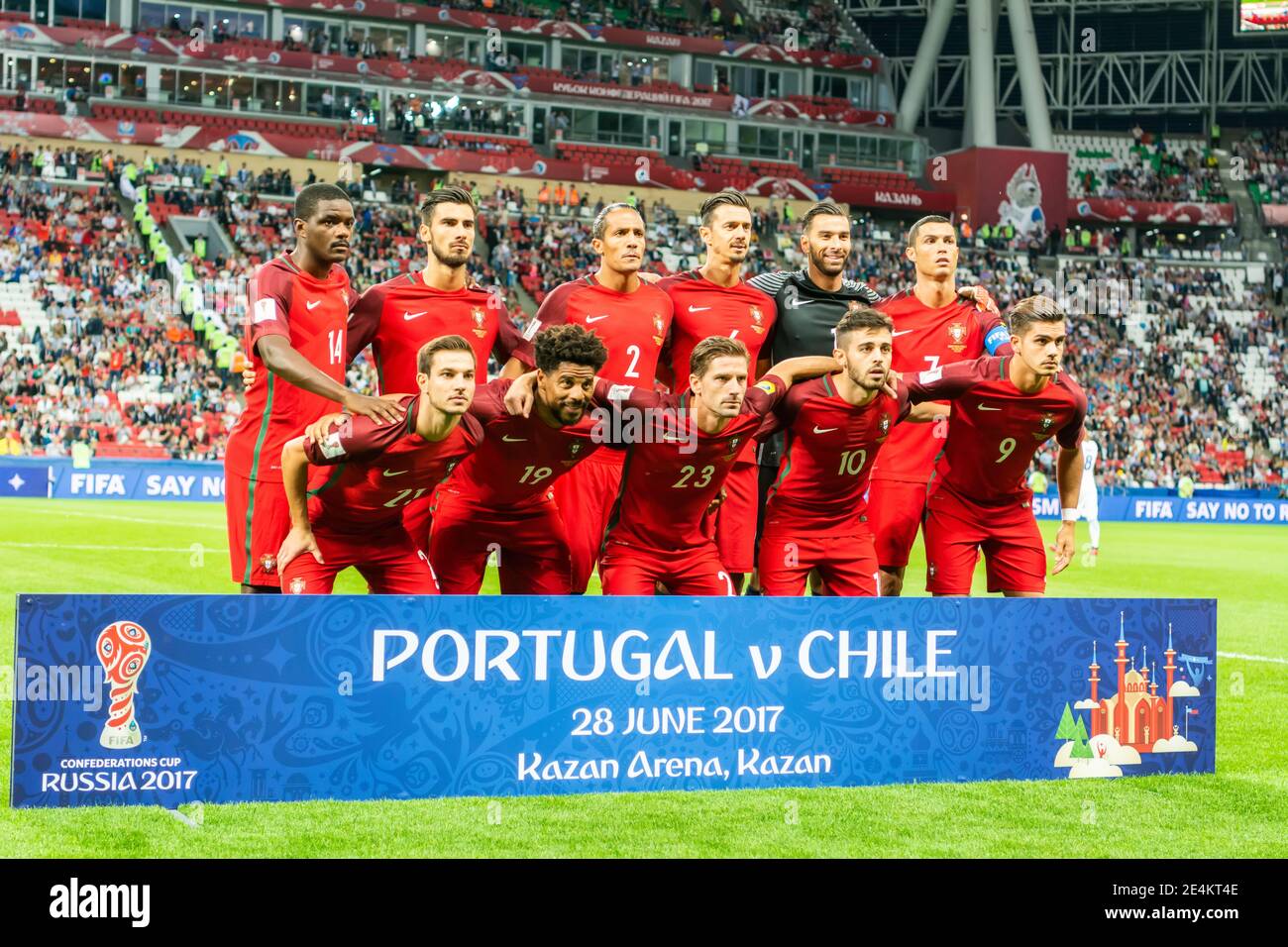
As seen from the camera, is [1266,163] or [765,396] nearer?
[765,396]

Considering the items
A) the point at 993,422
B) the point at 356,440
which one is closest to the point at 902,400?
the point at 993,422

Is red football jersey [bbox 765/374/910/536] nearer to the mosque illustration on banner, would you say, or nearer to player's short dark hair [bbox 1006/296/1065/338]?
player's short dark hair [bbox 1006/296/1065/338]

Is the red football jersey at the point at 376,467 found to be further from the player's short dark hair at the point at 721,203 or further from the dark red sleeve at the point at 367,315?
the player's short dark hair at the point at 721,203

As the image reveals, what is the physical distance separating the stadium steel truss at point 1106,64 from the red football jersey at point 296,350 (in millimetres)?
51005

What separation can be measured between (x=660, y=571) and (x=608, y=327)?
4.74ft

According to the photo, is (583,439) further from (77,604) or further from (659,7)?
(659,7)

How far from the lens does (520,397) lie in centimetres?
676

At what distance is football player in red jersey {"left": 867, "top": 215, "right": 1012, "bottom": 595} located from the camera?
8.55 m

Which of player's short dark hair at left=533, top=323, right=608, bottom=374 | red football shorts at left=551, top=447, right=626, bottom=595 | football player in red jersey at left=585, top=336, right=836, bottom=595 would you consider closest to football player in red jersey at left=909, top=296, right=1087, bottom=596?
football player in red jersey at left=585, top=336, right=836, bottom=595

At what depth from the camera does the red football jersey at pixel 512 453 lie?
22.8 ft

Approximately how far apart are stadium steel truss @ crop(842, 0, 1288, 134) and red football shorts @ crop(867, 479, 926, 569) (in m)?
49.8

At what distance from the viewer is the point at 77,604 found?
5.49m

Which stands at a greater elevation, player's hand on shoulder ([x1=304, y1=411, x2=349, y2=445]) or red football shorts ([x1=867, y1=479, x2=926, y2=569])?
player's hand on shoulder ([x1=304, y1=411, x2=349, y2=445])

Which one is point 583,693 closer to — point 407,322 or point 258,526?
point 258,526
